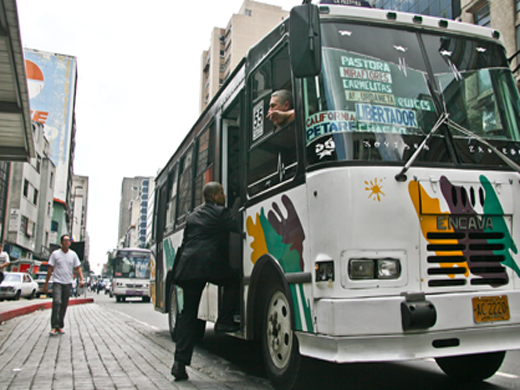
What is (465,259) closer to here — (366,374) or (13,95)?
(366,374)

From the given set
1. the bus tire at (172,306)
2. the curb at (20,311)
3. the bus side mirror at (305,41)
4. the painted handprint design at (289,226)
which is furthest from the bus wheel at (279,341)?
the curb at (20,311)

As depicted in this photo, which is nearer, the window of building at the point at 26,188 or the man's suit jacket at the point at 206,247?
the man's suit jacket at the point at 206,247

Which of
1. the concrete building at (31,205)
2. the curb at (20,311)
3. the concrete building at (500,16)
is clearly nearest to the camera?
the curb at (20,311)

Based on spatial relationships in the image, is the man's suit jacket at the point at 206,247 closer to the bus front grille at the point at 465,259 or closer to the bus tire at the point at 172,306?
the bus front grille at the point at 465,259

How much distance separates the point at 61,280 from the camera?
9.95 metres

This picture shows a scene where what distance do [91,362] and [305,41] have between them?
4587 mm

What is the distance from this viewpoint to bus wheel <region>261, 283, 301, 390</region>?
4426 millimetres

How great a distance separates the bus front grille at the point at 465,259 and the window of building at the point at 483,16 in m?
27.2

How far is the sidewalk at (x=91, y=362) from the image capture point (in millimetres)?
5027

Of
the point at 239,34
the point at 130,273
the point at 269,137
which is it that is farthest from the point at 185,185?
the point at 239,34

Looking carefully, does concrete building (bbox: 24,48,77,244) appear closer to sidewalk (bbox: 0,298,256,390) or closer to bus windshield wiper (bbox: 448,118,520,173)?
sidewalk (bbox: 0,298,256,390)

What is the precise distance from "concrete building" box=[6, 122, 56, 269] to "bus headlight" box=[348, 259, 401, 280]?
1522 inches

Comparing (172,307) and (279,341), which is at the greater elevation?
(172,307)

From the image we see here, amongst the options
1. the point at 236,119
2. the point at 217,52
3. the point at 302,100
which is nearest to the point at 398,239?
the point at 302,100
